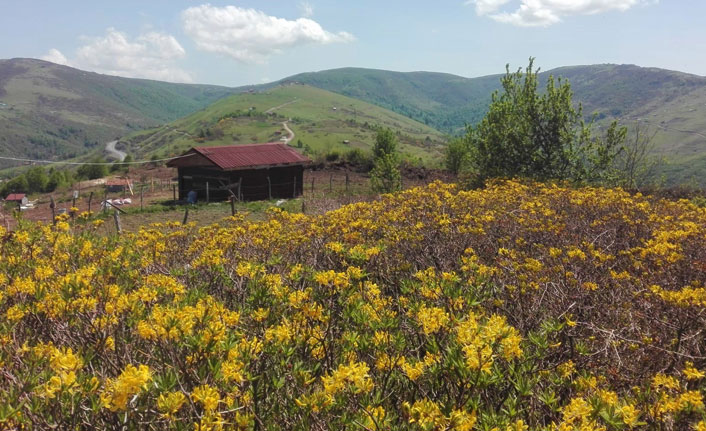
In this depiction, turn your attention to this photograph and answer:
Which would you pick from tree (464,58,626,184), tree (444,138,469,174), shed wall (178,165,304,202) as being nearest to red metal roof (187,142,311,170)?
shed wall (178,165,304,202)

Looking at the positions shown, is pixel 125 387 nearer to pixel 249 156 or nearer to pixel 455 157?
pixel 249 156

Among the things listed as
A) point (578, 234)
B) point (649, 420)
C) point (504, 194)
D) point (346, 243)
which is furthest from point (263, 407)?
point (504, 194)

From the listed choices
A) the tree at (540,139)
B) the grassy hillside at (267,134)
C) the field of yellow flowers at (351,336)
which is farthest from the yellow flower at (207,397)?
the grassy hillside at (267,134)

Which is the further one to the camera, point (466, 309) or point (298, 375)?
point (466, 309)

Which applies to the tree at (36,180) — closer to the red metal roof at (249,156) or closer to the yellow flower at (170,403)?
the red metal roof at (249,156)

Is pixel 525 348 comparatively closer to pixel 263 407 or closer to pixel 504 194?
pixel 263 407

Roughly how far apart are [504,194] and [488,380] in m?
7.06

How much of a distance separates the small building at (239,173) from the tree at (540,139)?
13.1 metres

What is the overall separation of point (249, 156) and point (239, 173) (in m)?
1.65

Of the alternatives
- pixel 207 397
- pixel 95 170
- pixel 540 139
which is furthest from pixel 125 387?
pixel 95 170

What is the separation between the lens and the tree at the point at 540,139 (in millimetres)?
16812

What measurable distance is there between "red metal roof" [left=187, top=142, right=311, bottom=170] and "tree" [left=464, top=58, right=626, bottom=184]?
12.9 m

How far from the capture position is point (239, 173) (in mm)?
25234

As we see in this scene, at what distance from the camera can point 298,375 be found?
233 cm
